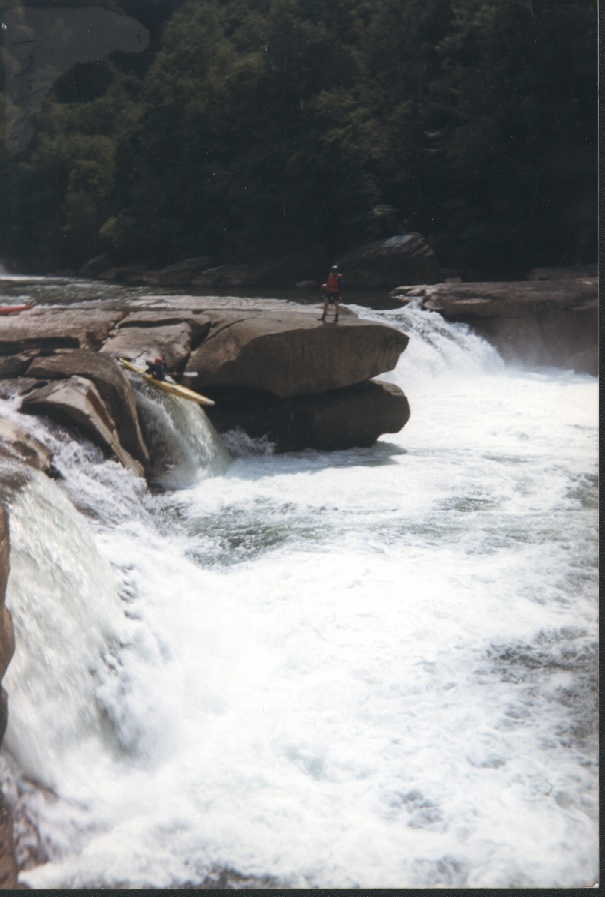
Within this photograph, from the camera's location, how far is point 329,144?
Answer: 25406 mm

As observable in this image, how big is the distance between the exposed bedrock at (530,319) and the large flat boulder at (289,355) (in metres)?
5.84

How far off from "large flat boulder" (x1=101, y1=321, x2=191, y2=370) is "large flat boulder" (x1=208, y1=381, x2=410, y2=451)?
69cm

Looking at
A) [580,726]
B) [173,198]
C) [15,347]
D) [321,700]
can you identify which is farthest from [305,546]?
[173,198]

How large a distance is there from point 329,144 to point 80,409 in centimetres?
2004

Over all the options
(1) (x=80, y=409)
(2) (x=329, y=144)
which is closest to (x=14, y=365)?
(1) (x=80, y=409)

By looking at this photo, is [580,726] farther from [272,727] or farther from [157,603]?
[157,603]

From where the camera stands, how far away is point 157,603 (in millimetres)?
5352

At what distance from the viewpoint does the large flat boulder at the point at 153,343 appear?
9516mm

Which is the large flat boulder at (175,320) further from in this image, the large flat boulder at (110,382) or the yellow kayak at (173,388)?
the large flat boulder at (110,382)

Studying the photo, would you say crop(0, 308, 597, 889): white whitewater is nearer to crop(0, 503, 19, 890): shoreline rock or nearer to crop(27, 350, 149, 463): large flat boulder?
crop(0, 503, 19, 890): shoreline rock

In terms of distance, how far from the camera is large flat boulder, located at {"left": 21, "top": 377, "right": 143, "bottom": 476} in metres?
7.23

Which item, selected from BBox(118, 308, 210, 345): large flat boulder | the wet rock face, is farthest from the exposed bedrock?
the wet rock face

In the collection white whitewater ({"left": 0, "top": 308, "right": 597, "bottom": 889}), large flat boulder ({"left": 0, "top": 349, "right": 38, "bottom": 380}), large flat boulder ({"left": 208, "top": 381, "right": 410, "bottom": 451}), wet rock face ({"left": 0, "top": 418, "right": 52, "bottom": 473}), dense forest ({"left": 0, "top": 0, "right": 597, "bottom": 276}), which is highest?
dense forest ({"left": 0, "top": 0, "right": 597, "bottom": 276})

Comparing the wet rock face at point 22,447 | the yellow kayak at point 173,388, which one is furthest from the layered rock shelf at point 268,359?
the wet rock face at point 22,447
